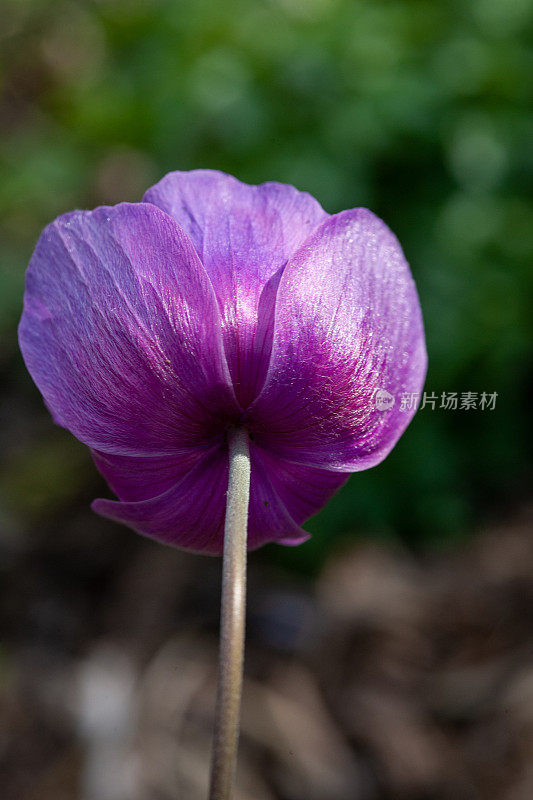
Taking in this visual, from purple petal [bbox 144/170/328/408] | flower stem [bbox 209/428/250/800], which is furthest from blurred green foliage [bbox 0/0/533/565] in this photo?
flower stem [bbox 209/428/250/800]

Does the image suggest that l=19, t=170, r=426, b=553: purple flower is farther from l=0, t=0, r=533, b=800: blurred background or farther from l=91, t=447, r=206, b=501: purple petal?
l=0, t=0, r=533, b=800: blurred background

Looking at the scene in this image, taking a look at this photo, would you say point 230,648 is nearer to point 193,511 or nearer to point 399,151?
point 193,511

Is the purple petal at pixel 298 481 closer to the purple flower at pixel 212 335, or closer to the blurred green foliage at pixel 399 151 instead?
the purple flower at pixel 212 335

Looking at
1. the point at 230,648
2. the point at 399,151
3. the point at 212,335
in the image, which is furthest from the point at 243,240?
the point at 399,151

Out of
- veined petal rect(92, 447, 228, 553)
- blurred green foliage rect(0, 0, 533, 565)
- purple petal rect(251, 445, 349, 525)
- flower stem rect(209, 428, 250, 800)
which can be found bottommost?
flower stem rect(209, 428, 250, 800)

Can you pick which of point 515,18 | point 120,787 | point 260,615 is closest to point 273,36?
point 515,18

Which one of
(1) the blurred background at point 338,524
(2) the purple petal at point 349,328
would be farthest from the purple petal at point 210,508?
(1) the blurred background at point 338,524

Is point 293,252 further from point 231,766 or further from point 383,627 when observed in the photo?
point 383,627
